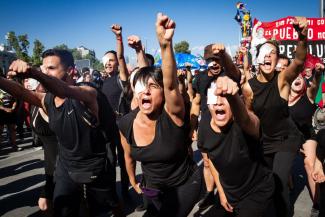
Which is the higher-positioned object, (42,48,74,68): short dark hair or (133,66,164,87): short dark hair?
(42,48,74,68): short dark hair

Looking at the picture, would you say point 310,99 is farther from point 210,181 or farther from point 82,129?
point 82,129

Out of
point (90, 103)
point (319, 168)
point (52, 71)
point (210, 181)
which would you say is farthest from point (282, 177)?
point (52, 71)

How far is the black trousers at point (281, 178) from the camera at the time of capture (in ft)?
9.19

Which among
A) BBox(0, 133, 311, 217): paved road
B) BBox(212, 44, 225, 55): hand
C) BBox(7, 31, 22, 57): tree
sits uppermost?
BBox(7, 31, 22, 57): tree

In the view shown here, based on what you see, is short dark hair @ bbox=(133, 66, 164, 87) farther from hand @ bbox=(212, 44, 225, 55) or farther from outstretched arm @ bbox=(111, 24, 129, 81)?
outstretched arm @ bbox=(111, 24, 129, 81)

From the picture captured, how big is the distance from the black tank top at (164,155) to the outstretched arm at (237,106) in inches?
19.7

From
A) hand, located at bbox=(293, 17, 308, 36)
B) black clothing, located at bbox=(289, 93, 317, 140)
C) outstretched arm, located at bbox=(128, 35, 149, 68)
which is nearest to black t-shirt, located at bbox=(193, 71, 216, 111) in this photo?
black clothing, located at bbox=(289, 93, 317, 140)

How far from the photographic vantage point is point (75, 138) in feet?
8.93

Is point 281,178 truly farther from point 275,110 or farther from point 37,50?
point 37,50

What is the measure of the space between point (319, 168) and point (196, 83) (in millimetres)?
2289

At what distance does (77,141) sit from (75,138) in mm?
35

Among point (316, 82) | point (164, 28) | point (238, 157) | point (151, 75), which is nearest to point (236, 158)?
point (238, 157)

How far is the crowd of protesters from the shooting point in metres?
2.20

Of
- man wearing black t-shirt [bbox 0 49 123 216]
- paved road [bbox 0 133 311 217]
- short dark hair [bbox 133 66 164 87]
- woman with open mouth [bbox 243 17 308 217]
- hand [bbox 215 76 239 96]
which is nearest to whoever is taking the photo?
hand [bbox 215 76 239 96]
